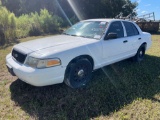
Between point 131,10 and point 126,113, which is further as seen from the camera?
point 131,10

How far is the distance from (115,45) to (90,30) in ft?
2.55

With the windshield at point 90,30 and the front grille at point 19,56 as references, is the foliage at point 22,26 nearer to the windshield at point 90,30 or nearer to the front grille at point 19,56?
the windshield at point 90,30

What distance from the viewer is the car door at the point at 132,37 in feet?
17.9

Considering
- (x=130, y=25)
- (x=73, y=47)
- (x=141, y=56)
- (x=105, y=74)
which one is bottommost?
(x=141, y=56)

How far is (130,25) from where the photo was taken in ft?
18.8

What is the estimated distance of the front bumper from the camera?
3367 millimetres

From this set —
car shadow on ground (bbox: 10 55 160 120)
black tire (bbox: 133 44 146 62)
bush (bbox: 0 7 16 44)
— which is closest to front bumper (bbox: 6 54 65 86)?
car shadow on ground (bbox: 10 55 160 120)

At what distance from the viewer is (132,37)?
557 centimetres

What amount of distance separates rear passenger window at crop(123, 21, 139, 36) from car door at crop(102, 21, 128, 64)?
304 millimetres

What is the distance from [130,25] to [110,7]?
75.7 feet

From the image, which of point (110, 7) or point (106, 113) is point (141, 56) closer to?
point (106, 113)

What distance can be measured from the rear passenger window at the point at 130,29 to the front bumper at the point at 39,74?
280 cm

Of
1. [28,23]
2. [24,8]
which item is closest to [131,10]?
[24,8]

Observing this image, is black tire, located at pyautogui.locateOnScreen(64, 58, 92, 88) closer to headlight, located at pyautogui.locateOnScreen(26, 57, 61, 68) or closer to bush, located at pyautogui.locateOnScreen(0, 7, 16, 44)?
→ headlight, located at pyautogui.locateOnScreen(26, 57, 61, 68)
